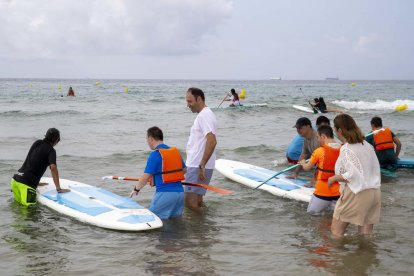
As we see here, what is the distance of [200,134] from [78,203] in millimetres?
2261

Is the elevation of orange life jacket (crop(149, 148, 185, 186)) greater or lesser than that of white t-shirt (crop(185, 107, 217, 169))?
lesser

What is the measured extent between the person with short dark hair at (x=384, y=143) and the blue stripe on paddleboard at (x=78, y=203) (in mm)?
5591

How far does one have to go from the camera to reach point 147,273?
15.3 feet

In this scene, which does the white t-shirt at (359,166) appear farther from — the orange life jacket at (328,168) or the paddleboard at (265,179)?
the paddleboard at (265,179)

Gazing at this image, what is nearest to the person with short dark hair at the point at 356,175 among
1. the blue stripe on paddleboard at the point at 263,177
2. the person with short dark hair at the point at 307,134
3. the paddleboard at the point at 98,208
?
the paddleboard at the point at 98,208

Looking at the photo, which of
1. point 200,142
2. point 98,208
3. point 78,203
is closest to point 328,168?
point 200,142

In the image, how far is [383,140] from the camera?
30.8ft

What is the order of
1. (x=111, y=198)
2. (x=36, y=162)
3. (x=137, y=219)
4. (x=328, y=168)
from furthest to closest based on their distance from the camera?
(x=111, y=198), (x=36, y=162), (x=137, y=219), (x=328, y=168)

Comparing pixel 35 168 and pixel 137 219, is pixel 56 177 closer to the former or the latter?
pixel 35 168

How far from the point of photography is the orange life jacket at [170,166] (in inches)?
222

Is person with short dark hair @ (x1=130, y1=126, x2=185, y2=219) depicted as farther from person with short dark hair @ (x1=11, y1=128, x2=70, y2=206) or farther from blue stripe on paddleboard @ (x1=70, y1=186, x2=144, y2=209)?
person with short dark hair @ (x1=11, y1=128, x2=70, y2=206)

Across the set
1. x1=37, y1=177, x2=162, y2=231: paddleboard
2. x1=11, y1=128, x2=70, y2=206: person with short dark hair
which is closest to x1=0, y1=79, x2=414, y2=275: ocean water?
x1=37, y1=177, x2=162, y2=231: paddleboard

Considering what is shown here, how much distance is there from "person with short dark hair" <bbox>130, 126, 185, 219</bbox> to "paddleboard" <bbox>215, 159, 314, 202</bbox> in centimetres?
252

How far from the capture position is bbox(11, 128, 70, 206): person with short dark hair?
667 cm
